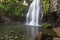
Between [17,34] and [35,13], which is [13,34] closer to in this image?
[17,34]

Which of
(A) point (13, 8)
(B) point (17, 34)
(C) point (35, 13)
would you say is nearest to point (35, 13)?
(C) point (35, 13)

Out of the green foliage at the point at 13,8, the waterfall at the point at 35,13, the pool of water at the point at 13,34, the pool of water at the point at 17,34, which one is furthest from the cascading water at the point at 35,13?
the pool of water at the point at 13,34

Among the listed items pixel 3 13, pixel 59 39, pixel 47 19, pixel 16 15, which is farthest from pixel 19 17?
pixel 59 39

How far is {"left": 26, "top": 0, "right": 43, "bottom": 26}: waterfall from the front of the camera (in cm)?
3441

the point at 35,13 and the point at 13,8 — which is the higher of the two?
the point at 13,8

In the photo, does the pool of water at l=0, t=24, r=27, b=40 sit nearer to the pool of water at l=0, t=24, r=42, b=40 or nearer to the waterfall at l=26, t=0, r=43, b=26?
the pool of water at l=0, t=24, r=42, b=40

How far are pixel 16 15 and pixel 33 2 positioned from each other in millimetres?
3952

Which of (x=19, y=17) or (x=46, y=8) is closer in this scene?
(x=46, y=8)

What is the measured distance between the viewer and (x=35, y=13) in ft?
118

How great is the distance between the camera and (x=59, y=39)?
13695mm

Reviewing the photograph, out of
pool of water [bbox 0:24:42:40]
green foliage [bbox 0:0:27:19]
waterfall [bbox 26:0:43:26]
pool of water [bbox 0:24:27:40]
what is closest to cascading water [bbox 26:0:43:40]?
waterfall [bbox 26:0:43:26]

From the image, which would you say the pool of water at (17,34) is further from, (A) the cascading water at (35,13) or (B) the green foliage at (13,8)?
(B) the green foliage at (13,8)

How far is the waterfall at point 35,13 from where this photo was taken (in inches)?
1355

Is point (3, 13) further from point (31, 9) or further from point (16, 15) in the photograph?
point (31, 9)
